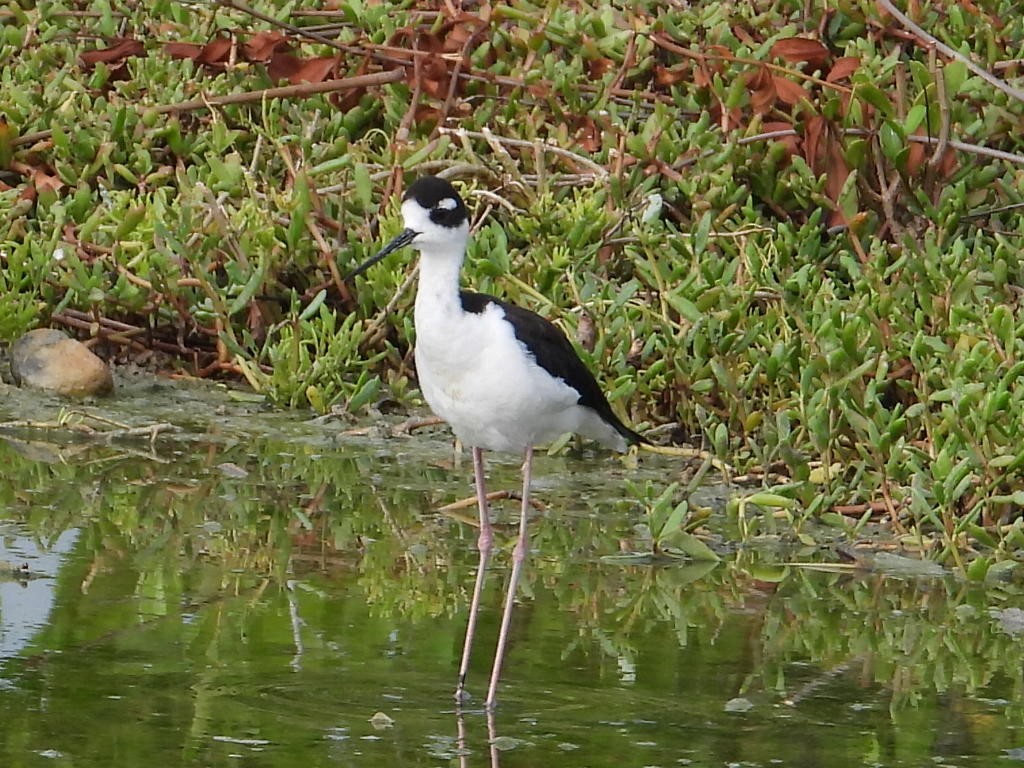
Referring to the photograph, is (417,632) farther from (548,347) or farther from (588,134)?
(588,134)

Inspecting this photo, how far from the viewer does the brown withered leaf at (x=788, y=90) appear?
7.23 meters

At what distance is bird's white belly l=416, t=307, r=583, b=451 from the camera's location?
14.5 ft

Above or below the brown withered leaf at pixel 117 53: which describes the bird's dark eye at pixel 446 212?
below

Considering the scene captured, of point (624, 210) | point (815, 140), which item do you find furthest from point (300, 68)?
point (815, 140)

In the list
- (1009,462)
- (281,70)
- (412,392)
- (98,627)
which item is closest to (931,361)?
(1009,462)

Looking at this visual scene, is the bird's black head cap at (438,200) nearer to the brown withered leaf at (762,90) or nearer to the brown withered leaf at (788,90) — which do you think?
the brown withered leaf at (788,90)

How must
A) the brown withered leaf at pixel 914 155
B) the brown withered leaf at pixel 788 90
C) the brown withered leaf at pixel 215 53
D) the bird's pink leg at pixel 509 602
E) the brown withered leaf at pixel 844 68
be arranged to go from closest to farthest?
1. the bird's pink leg at pixel 509 602
2. the brown withered leaf at pixel 914 155
3. the brown withered leaf at pixel 788 90
4. the brown withered leaf at pixel 844 68
5. the brown withered leaf at pixel 215 53

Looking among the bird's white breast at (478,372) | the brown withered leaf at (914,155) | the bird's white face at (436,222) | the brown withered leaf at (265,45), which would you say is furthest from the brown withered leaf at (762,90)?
the bird's white face at (436,222)

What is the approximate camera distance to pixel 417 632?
4.56m

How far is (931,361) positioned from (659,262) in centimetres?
123

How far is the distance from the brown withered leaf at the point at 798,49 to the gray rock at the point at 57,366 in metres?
2.73

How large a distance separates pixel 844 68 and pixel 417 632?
3.56m

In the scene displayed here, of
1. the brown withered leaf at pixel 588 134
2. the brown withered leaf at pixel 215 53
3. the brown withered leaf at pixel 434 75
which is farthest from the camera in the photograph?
the brown withered leaf at pixel 215 53

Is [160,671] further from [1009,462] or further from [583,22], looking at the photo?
[583,22]
